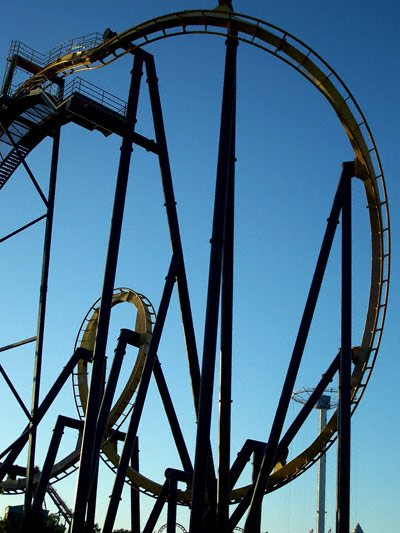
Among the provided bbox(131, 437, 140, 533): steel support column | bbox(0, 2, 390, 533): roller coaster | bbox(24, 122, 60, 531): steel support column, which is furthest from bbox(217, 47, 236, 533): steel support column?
bbox(131, 437, 140, 533): steel support column

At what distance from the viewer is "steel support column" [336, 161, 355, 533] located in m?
11.3

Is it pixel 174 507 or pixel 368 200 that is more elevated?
pixel 368 200

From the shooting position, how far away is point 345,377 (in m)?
A: 12.5

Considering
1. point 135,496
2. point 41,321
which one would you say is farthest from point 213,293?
point 135,496

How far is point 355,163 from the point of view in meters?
13.9

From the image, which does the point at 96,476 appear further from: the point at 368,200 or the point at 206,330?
the point at 368,200

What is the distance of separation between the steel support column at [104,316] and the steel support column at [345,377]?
3940mm

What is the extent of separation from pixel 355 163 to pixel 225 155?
3.16m

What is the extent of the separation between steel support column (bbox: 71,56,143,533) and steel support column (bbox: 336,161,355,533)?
155 inches

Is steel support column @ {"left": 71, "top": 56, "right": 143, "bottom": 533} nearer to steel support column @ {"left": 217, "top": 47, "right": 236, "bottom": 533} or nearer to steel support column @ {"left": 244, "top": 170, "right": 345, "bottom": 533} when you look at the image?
steel support column @ {"left": 217, "top": 47, "right": 236, "bottom": 533}

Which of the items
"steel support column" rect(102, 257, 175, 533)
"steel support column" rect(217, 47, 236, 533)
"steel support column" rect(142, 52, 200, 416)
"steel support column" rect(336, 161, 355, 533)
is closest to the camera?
"steel support column" rect(217, 47, 236, 533)

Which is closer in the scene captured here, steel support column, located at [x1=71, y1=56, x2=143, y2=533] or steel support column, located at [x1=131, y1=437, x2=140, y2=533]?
steel support column, located at [x1=71, y1=56, x2=143, y2=533]

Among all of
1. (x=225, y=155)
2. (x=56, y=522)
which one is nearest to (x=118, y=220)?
(x=225, y=155)

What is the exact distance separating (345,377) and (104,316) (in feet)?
14.1
